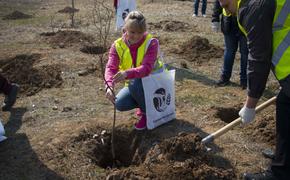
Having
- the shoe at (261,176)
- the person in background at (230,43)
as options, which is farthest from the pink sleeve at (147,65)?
the person in background at (230,43)

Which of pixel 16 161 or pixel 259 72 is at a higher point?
pixel 259 72

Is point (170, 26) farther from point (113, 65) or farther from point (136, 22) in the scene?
point (136, 22)

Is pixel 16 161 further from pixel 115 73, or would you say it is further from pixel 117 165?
pixel 115 73

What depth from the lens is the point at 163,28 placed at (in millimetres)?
8750

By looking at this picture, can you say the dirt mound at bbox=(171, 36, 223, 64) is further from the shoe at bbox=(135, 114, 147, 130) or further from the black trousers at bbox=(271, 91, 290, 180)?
the black trousers at bbox=(271, 91, 290, 180)

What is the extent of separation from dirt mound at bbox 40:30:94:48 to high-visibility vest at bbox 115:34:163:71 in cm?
338

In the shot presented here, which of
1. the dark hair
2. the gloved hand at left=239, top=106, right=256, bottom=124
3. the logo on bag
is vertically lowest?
the logo on bag

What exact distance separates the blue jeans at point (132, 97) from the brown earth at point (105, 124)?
235 millimetres

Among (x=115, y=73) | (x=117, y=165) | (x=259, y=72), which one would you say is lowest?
(x=117, y=165)

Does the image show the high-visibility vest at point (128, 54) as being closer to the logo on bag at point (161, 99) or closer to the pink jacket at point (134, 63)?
the pink jacket at point (134, 63)

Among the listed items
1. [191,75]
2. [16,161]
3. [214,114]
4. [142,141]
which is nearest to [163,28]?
[191,75]

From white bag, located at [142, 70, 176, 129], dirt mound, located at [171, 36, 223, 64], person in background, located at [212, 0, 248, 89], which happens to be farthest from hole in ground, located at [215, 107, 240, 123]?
dirt mound, located at [171, 36, 223, 64]

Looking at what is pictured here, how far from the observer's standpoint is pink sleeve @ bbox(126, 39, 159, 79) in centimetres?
364

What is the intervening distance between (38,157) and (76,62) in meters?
2.91
